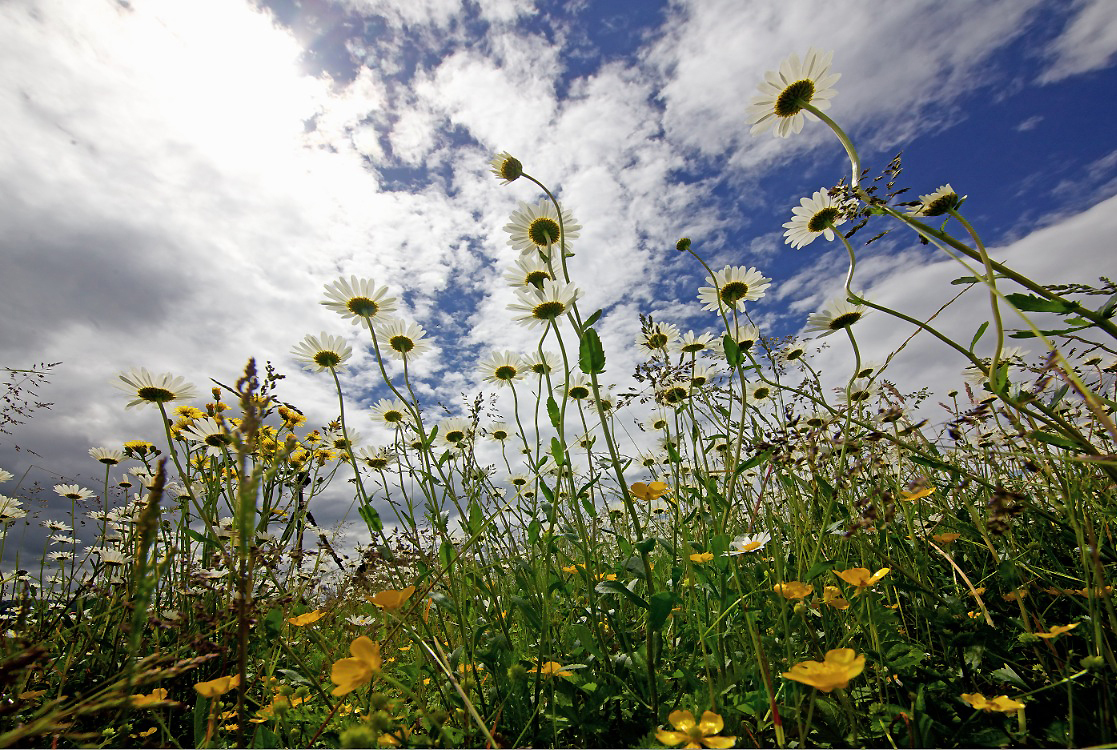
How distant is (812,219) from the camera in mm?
2178

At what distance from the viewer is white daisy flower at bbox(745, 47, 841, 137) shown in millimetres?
1767

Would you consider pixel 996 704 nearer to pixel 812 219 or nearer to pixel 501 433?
pixel 812 219

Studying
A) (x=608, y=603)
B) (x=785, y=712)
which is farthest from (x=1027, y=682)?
(x=608, y=603)

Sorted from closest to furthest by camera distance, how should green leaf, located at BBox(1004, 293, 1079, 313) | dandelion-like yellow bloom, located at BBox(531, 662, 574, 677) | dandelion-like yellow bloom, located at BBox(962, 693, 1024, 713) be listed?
1. dandelion-like yellow bloom, located at BBox(962, 693, 1024, 713)
2. green leaf, located at BBox(1004, 293, 1079, 313)
3. dandelion-like yellow bloom, located at BBox(531, 662, 574, 677)

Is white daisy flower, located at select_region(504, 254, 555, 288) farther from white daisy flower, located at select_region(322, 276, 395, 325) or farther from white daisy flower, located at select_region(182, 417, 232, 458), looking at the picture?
white daisy flower, located at select_region(182, 417, 232, 458)

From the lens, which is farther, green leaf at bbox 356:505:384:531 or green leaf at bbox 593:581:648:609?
green leaf at bbox 356:505:384:531

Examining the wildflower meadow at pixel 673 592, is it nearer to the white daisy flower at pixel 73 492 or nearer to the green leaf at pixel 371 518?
the green leaf at pixel 371 518

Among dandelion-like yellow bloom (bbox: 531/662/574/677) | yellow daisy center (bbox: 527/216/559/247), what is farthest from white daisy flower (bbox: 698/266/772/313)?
dandelion-like yellow bloom (bbox: 531/662/574/677)

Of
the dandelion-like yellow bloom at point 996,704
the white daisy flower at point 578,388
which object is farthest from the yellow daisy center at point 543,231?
the dandelion-like yellow bloom at point 996,704

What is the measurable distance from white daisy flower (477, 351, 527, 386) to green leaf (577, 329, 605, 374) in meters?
1.19

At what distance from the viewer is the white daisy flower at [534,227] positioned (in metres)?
2.09

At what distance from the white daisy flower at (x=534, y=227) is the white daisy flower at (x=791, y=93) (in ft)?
2.66

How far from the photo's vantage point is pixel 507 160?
6.51 feet

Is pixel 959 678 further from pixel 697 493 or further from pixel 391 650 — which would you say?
pixel 391 650
